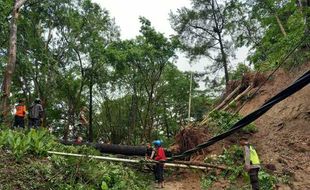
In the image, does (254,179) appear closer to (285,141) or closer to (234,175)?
(234,175)

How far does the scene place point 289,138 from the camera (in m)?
14.4

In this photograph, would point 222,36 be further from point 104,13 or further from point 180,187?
point 180,187

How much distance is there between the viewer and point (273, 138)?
1499 cm

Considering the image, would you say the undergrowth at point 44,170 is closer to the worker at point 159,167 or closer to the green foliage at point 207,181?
the worker at point 159,167

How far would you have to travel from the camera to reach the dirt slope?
12781mm

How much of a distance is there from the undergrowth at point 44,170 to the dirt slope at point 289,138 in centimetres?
497

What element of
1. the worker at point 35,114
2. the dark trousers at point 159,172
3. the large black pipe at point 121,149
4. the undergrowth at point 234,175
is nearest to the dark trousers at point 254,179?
the undergrowth at point 234,175

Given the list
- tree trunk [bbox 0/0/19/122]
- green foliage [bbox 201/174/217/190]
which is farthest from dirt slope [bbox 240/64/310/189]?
tree trunk [bbox 0/0/19/122]

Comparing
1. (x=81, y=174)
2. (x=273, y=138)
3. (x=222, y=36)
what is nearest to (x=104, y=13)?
(x=222, y=36)

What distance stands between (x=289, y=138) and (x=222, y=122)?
3119mm

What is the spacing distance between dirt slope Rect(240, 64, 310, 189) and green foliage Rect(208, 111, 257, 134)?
1.27 feet

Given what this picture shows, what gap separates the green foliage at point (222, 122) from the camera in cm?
1595

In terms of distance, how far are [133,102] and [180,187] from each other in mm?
16074

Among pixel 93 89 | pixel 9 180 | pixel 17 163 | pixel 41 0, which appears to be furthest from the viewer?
pixel 93 89
